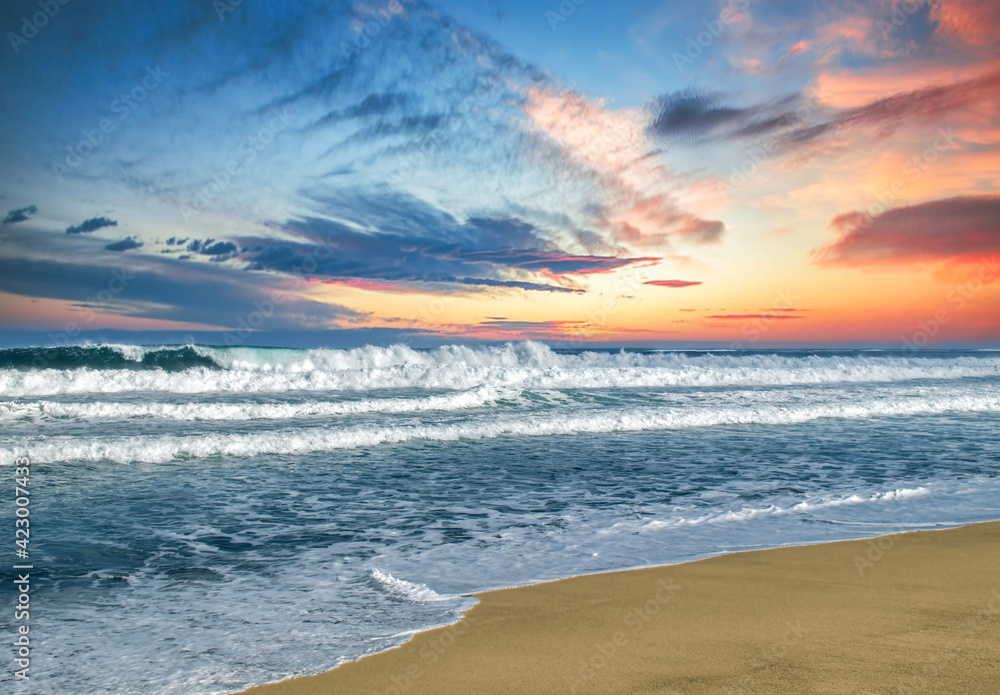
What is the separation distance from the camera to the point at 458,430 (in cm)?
1302

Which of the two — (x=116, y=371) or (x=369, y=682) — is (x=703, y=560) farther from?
(x=116, y=371)

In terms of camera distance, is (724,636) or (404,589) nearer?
(724,636)

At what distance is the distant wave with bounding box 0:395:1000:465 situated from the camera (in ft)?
33.9

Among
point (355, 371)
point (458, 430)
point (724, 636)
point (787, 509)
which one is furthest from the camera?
point (355, 371)

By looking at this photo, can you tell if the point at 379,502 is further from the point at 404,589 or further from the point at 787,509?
the point at 787,509

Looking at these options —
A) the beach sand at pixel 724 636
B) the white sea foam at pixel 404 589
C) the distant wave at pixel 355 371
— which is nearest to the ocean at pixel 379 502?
the white sea foam at pixel 404 589

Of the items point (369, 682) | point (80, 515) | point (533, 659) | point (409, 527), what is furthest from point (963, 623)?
point (80, 515)

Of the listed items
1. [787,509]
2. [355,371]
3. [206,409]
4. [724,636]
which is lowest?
[787,509]

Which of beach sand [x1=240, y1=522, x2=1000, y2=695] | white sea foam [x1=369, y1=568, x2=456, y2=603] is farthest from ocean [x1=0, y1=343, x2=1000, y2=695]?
beach sand [x1=240, y1=522, x2=1000, y2=695]

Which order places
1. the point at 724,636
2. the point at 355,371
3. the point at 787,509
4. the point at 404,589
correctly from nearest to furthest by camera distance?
the point at 724,636, the point at 404,589, the point at 787,509, the point at 355,371

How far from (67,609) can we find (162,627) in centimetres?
96

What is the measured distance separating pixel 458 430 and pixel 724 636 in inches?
384

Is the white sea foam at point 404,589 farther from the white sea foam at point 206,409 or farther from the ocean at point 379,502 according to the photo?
the white sea foam at point 206,409

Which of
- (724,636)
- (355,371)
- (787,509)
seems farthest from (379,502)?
(355,371)
